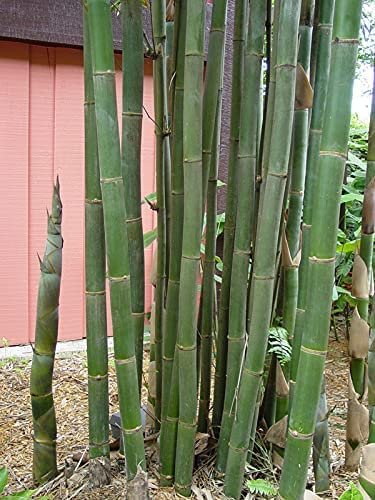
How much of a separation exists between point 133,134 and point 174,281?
1.01 feet

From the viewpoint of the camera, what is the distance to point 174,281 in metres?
1.16

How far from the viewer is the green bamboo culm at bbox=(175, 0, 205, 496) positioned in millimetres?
980

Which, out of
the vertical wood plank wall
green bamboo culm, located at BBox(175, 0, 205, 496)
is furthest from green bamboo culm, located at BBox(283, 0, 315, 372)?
the vertical wood plank wall

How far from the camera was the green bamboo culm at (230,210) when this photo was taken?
47.0 inches

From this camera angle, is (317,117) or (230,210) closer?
(317,117)

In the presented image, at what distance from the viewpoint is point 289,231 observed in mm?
1252

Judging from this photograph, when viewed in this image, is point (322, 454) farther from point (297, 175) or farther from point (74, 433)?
point (74, 433)

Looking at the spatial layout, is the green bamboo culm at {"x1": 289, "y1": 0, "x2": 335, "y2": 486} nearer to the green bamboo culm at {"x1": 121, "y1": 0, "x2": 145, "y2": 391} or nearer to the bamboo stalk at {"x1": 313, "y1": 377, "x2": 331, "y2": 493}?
the bamboo stalk at {"x1": 313, "y1": 377, "x2": 331, "y2": 493}

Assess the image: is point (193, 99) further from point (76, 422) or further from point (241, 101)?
point (76, 422)

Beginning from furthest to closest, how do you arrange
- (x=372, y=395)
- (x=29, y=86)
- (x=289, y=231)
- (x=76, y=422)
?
(x=29, y=86) < (x=76, y=422) < (x=289, y=231) < (x=372, y=395)

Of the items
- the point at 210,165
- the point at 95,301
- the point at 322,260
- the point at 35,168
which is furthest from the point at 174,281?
the point at 35,168

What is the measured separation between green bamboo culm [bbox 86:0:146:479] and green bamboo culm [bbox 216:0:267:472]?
0.76 ft

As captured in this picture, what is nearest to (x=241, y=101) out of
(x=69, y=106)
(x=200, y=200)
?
(x=200, y=200)

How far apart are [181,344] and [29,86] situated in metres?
1.70
